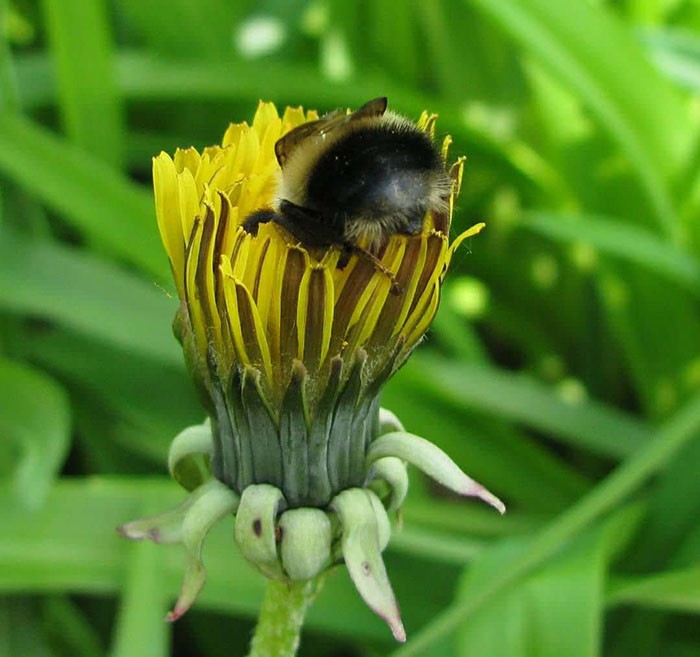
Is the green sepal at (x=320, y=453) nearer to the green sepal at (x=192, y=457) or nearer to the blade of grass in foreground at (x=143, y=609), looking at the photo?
the green sepal at (x=192, y=457)

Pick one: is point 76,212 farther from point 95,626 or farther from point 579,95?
point 579,95

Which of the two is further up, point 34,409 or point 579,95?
point 579,95

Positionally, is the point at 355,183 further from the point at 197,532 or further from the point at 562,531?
the point at 562,531

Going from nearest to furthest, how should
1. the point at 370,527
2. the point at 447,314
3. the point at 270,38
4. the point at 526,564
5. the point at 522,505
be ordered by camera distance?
the point at 370,527, the point at 526,564, the point at 522,505, the point at 447,314, the point at 270,38

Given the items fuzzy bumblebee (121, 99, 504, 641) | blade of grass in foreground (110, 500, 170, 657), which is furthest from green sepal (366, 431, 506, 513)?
blade of grass in foreground (110, 500, 170, 657)

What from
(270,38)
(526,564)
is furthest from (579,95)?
(526,564)

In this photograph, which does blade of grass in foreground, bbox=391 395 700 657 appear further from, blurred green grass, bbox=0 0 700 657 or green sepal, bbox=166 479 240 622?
green sepal, bbox=166 479 240 622
